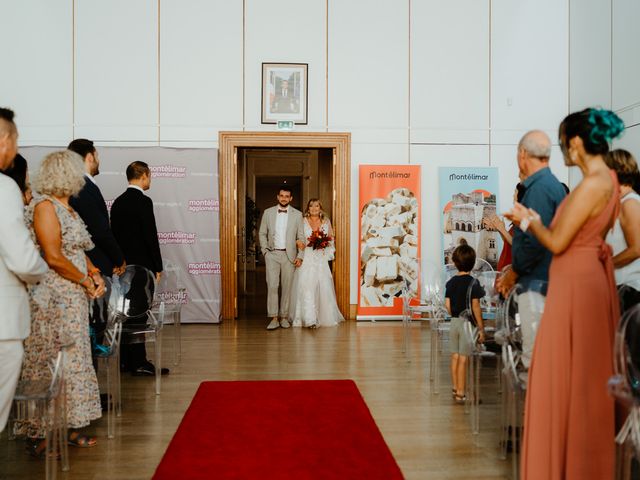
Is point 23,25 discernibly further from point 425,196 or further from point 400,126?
point 425,196

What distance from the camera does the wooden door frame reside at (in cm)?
879

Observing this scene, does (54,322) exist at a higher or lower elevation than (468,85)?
lower

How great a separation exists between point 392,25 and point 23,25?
214 inches

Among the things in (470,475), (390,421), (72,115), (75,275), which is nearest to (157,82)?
(72,115)

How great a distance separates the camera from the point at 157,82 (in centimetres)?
872

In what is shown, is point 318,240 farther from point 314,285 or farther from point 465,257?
point 465,257

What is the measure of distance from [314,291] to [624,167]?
17.6 feet

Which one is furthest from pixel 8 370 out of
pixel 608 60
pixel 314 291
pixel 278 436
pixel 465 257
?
pixel 608 60

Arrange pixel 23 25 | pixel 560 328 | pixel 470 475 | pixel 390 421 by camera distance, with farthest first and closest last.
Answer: pixel 23 25
pixel 390 421
pixel 470 475
pixel 560 328

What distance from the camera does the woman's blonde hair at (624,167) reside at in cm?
360

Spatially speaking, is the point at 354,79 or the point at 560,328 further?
the point at 354,79

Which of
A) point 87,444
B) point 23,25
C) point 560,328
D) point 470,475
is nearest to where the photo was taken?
point 560,328

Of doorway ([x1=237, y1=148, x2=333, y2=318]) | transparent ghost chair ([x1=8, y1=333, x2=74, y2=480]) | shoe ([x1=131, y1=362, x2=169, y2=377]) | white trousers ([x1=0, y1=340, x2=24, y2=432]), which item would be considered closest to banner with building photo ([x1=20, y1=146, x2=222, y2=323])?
doorway ([x1=237, y1=148, x2=333, y2=318])

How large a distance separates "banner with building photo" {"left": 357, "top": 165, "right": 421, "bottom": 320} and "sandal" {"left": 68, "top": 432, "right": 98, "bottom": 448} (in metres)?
5.43
